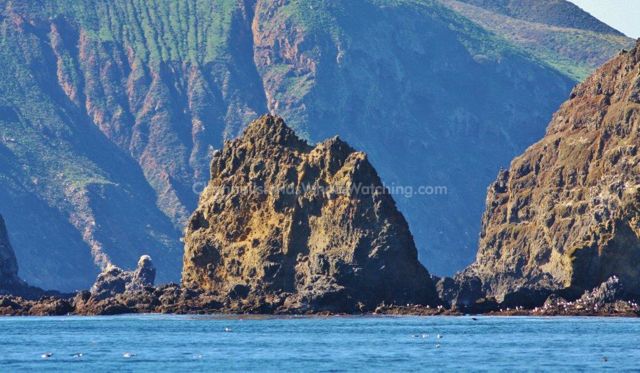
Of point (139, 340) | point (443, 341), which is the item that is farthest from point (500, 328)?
point (139, 340)

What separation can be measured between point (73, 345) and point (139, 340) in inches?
277

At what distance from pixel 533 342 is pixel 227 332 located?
1256 inches

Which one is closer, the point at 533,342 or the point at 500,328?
the point at 533,342

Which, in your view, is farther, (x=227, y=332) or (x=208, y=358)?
(x=227, y=332)

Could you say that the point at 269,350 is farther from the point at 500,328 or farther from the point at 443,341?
the point at 500,328

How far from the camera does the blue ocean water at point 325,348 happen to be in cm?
14812

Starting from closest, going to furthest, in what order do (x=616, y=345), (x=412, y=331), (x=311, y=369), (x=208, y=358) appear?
1. (x=311, y=369)
2. (x=208, y=358)
3. (x=616, y=345)
4. (x=412, y=331)

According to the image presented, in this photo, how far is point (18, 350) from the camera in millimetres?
167375

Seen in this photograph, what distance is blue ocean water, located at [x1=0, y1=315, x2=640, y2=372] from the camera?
486ft

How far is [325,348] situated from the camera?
545ft

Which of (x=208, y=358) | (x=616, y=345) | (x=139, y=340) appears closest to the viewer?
(x=208, y=358)

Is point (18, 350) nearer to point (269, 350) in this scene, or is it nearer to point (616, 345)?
point (269, 350)

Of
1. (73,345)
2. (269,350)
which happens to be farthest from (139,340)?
(269,350)

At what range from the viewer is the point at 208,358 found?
156 meters
